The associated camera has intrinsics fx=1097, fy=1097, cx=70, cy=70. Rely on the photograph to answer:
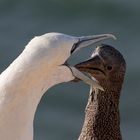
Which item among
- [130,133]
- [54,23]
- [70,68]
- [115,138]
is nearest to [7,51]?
[54,23]

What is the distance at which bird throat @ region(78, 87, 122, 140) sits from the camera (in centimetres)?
800

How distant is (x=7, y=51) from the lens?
9.72 metres

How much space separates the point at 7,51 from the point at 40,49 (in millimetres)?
3845

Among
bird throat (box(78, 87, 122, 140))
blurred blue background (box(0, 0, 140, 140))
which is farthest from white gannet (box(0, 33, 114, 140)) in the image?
blurred blue background (box(0, 0, 140, 140))

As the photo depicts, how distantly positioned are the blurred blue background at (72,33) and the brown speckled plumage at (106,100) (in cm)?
105

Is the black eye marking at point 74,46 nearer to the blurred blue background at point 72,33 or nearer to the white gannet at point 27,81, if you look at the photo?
the white gannet at point 27,81

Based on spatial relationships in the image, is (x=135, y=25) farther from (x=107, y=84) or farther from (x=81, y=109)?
(x=107, y=84)

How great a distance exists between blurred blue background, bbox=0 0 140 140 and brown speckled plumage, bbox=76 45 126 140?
1053mm

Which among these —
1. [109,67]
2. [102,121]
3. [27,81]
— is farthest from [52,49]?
[102,121]

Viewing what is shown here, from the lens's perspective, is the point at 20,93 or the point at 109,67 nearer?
the point at 20,93

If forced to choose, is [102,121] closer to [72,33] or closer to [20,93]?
[72,33]

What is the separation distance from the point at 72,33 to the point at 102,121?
6.98 ft

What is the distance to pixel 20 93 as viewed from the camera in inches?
232

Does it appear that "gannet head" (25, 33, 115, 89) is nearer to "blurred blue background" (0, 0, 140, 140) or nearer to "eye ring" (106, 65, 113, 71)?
"eye ring" (106, 65, 113, 71)
